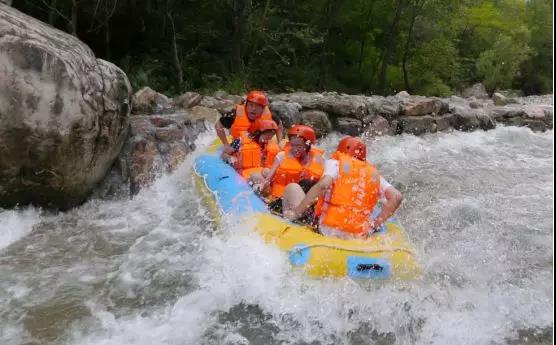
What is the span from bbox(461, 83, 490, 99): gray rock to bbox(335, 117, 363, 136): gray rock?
519 inches

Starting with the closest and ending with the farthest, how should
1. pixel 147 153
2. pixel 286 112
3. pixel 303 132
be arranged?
1. pixel 303 132
2. pixel 147 153
3. pixel 286 112

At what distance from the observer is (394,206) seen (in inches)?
171

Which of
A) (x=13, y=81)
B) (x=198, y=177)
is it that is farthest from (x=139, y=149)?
(x=13, y=81)

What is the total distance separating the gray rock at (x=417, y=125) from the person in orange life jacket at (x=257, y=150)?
5893mm

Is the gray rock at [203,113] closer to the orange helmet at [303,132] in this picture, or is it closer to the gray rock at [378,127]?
the gray rock at [378,127]

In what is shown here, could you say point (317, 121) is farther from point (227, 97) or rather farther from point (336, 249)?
point (336, 249)

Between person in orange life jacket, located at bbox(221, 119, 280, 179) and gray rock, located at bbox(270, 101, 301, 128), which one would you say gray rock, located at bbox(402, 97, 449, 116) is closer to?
gray rock, located at bbox(270, 101, 301, 128)

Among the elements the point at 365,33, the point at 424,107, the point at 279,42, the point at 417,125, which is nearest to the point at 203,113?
the point at 417,125

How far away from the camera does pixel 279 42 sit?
1499cm

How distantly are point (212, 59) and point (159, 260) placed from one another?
1012cm

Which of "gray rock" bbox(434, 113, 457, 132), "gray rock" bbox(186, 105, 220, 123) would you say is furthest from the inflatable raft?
"gray rock" bbox(434, 113, 457, 132)

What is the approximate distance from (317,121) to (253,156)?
13.9 feet

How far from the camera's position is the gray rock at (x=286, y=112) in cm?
968

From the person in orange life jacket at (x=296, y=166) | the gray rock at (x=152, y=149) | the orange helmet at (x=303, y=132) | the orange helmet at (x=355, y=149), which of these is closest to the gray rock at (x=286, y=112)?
the gray rock at (x=152, y=149)
